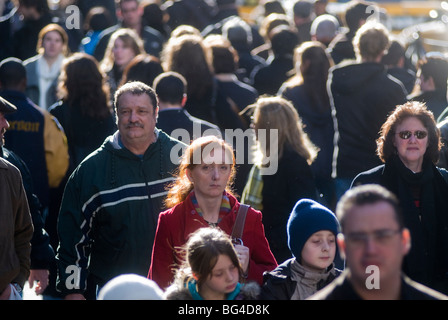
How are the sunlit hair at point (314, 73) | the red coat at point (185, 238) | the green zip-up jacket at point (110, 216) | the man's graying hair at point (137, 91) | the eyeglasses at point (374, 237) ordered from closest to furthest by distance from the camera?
the eyeglasses at point (374, 237)
the red coat at point (185, 238)
the green zip-up jacket at point (110, 216)
the man's graying hair at point (137, 91)
the sunlit hair at point (314, 73)

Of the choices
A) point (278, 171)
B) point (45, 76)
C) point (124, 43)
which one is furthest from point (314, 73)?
point (45, 76)

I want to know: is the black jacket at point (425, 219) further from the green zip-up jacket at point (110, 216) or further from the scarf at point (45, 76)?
the scarf at point (45, 76)

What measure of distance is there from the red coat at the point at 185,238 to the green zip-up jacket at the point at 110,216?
542 mm

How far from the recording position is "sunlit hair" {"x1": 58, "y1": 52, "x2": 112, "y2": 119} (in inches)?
311

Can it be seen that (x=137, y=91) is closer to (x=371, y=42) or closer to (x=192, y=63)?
(x=192, y=63)

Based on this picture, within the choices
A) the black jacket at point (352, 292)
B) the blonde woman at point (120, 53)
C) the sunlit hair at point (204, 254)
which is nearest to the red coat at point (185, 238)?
the sunlit hair at point (204, 254)

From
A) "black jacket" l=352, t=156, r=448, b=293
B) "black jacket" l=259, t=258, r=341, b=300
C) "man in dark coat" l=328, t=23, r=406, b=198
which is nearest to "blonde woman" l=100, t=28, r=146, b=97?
"man in dark coat" l=328, t=23, r=406, b=198

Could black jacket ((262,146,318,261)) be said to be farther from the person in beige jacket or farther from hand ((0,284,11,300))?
hand ((0,284,11,300))

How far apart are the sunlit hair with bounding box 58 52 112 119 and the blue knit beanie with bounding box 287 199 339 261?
3096 mm

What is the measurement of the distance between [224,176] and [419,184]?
1362 millimetres

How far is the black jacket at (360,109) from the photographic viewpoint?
7672 mm
